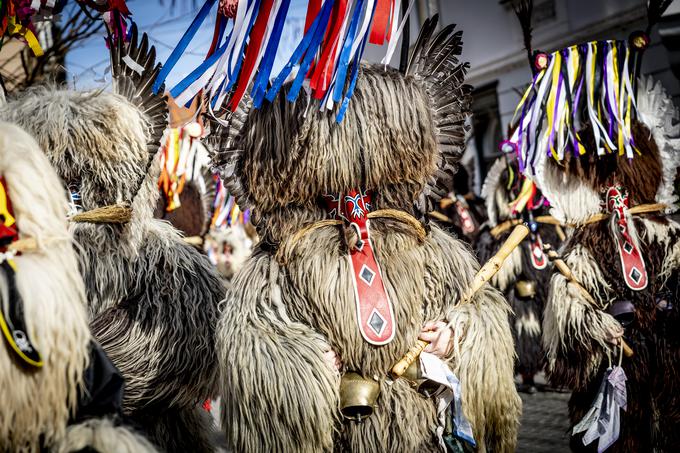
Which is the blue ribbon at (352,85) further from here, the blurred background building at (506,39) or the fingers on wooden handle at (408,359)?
the blurred background building at (506,39)

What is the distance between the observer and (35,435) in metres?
1.39

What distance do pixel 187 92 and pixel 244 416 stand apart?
105 cm

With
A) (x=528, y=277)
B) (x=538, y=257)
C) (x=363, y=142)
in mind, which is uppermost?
(x=363, y=142)

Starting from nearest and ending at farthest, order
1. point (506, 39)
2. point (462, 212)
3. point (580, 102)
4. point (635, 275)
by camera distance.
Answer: point (635, 275) < point (580, 102) < point (462, 212) < point (506, 39)

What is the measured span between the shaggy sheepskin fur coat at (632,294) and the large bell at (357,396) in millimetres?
1390

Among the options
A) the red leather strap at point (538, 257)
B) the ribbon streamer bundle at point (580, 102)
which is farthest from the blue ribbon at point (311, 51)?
the red leather strap at point (538, 257)

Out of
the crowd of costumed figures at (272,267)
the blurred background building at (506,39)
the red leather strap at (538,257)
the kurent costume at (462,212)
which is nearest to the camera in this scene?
the crowd of costumed figures at (272,267)

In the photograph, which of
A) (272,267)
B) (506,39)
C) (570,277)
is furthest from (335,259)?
(506,39)

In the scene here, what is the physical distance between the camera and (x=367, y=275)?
1.95 metres

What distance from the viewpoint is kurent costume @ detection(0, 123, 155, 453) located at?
4.51 ft

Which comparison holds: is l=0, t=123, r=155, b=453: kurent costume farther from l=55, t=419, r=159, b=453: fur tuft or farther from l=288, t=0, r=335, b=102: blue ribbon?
l=288, t=0, r=335, b=102: blue ribbon

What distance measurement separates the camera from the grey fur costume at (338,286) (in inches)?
73.7

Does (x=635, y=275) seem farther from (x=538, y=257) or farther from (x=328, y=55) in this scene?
(x=538, y=257)

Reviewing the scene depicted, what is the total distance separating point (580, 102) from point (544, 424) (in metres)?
2.41
